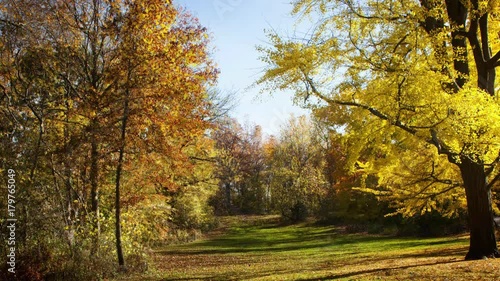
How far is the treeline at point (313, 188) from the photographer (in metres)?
22.8

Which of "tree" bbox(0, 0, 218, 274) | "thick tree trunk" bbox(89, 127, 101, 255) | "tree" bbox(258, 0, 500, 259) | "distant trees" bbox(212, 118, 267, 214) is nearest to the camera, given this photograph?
"tree" bbox(258, 0, 500, 259)

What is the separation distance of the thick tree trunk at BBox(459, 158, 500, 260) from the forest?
0.03 metres

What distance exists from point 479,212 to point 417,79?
→ 4767 millimetres

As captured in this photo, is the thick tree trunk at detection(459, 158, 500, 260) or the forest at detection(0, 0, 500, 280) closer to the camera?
the forest at detection(0, 0, 500, 280)

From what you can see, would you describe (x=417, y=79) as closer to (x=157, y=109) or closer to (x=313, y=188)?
(x=157, y=109)

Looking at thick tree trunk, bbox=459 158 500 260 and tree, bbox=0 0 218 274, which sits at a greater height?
tree, bbox=0 0 218 274

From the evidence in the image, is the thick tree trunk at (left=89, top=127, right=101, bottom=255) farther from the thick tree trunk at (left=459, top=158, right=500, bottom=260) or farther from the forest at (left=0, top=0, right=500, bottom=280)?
the thick tree trunk at (left=459, top=158, right=500, bottom=260)

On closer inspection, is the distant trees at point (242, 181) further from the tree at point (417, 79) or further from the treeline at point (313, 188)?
the tree at point (417, 79)

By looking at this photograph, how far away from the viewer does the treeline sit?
22.8 m

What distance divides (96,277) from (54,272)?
105cm

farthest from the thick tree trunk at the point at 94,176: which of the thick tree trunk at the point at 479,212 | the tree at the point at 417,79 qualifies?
the thick tree trunk at the point at 479,212

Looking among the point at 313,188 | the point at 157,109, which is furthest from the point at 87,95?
the point at 313,188

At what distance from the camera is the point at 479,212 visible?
34.1ft

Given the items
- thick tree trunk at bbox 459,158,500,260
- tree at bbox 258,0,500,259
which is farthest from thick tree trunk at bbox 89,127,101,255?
thick tree trunk at bbox 459,158,500,260
